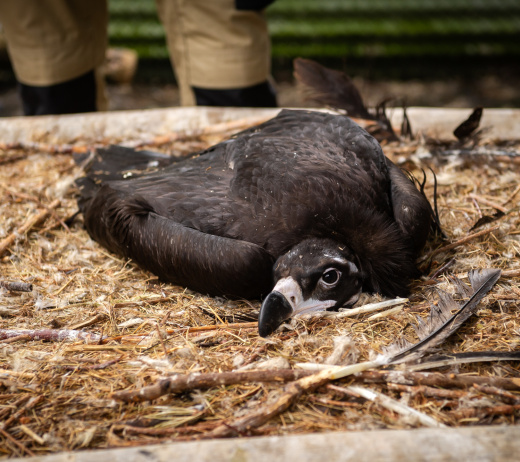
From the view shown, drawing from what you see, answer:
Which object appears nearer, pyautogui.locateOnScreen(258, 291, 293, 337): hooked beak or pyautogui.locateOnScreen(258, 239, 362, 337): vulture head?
pyautogui.locateOnScreen(258, 291, 293, 337): hooked beak

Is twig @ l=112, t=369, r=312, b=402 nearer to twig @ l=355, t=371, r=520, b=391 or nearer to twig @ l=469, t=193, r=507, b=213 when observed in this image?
twig @ l=355, t=371, r=520, b=391

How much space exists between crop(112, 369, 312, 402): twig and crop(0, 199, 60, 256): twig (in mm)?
1572

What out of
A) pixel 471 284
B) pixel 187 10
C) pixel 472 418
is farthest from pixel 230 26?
pixel 472 418

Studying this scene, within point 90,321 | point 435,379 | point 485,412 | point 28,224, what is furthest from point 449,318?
point 28,224

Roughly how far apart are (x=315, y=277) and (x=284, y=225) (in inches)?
10.6

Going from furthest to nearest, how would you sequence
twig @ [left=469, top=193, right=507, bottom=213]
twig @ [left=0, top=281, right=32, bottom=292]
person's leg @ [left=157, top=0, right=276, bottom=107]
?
1. person's leg @ [left=157, top=0, right=276, bottom=107]
2. twig @ [left=469, top=193, right=507, bottom=213]
3. twig @ [left=0, top=281, right=32, bottom=292]

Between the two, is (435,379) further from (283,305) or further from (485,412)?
(283,305)

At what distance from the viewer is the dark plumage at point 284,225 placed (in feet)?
8.21

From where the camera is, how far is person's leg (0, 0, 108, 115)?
447cm

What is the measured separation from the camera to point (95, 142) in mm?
4367

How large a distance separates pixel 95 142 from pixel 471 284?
3003 millimetres

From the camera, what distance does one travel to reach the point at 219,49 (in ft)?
14.7

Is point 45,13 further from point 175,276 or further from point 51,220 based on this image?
point 175,276

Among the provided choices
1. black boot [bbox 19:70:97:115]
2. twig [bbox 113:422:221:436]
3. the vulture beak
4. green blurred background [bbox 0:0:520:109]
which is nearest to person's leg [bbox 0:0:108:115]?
black boot [bbox 19:70:97:115]
